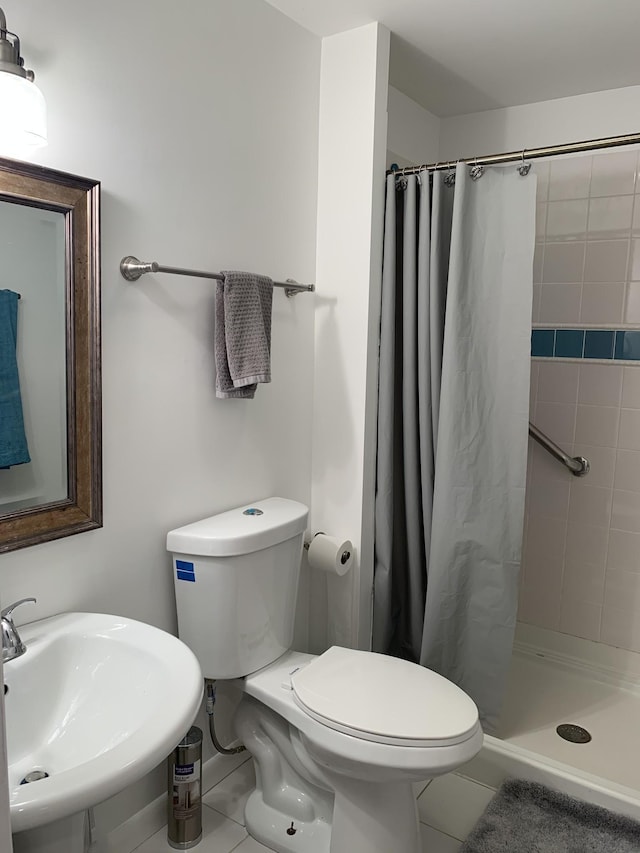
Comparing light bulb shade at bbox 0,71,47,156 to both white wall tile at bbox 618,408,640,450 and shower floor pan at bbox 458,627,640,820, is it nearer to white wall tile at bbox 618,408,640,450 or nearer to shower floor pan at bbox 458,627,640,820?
shower floor pan at bbox 458,627,640,820

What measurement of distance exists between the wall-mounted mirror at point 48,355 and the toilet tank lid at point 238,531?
248mm

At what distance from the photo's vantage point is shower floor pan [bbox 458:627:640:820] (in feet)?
6.55

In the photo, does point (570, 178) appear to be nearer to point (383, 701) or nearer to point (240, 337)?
point (240, 337)

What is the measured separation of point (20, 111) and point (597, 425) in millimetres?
2211

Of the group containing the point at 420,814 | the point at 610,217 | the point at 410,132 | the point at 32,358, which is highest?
the point at 410,132

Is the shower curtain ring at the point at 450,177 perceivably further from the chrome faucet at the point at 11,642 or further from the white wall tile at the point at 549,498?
the chrome faucet at the point at 11,642

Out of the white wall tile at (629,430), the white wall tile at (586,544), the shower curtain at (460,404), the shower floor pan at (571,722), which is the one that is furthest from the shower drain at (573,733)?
the white wall tile at (629,430)

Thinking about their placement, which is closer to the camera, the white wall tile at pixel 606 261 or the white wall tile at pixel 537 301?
the white wall tile at pixel 606 261

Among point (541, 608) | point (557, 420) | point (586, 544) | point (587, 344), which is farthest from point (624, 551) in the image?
point (587, 344)

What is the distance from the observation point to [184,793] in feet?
5.69

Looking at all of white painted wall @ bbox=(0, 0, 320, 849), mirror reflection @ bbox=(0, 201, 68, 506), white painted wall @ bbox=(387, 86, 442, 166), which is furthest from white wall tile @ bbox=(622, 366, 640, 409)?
mirror reflection @ bbox=(0, 201, 68, 506)

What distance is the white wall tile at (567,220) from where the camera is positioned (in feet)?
8.59

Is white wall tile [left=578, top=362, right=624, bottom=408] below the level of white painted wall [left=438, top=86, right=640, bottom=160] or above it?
below

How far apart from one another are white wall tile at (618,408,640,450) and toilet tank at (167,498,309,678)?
1.41 metres
